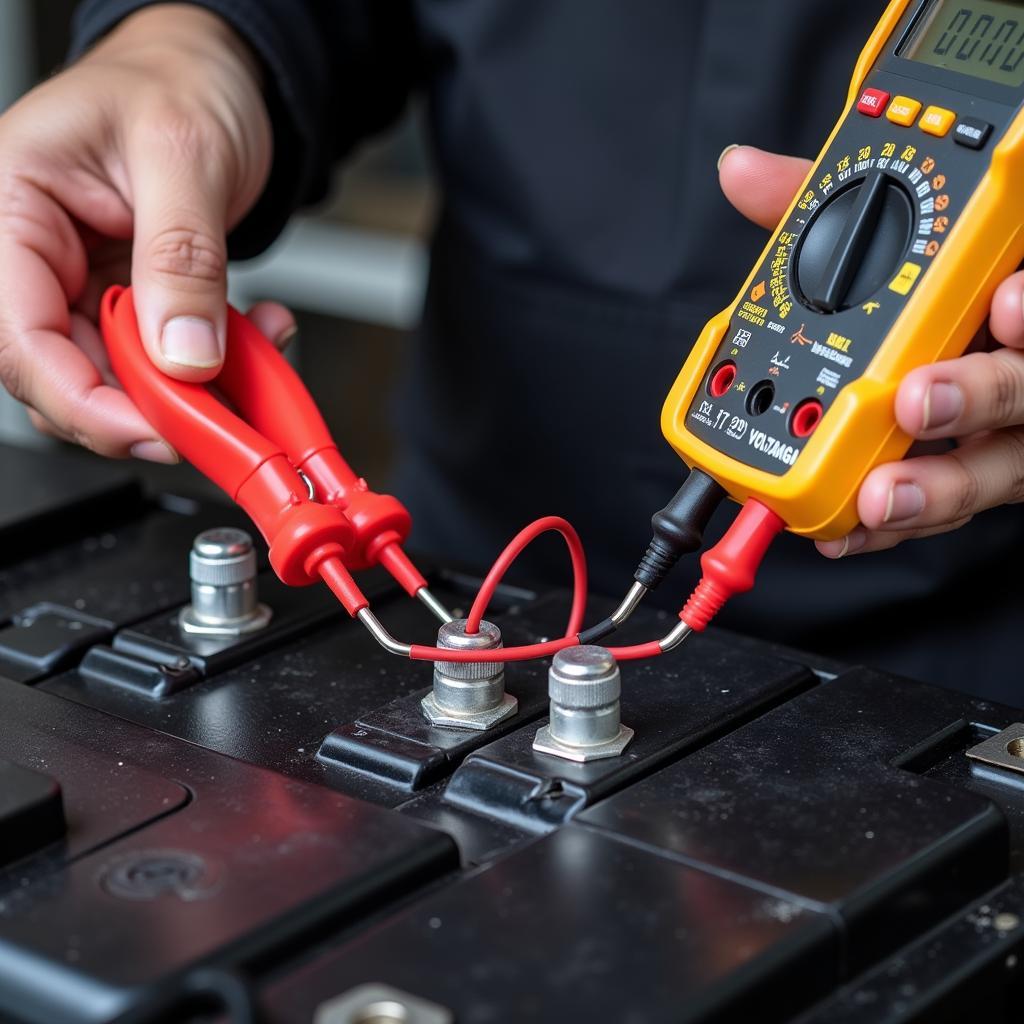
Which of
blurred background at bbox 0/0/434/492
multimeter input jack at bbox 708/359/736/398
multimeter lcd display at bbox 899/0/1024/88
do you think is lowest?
blurred background at bbox 0/0/434/492

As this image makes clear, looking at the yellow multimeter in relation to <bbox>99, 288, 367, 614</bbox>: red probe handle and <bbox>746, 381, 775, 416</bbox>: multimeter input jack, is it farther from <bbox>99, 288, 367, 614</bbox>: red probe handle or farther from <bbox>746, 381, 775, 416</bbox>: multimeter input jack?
<bbox>99, 288, 367, 614</bbox>: red probe handle

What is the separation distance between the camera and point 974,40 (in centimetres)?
52

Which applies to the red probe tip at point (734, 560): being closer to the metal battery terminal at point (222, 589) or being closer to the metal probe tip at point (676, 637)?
the metal probe tip at point (676, 637)

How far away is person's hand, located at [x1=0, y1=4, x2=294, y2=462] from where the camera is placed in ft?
2.06

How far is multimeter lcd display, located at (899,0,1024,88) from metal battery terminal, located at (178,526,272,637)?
0.30m

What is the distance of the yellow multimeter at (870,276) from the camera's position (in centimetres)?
48

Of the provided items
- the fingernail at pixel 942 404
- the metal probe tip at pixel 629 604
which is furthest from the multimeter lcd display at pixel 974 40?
the metal probe tip at pixel 629 604

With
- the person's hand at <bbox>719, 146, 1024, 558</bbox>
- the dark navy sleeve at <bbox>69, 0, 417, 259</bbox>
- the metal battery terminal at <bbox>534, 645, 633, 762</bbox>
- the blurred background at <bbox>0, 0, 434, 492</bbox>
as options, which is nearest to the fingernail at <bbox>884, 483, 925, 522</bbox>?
the person's hand at <bbox>719, 146, 1024, 558</bbox>

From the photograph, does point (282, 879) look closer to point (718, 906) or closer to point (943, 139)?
point (718, 906)

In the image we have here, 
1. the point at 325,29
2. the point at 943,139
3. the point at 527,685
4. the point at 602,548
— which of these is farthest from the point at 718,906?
the point at 325,29

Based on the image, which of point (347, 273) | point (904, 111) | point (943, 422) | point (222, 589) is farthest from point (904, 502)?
point (347, 273)

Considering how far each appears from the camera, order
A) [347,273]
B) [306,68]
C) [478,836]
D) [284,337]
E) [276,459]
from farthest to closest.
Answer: [347,273] < [306,68] < [284,337] < [276,459] < [478,836]

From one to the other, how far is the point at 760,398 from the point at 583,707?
124 mm

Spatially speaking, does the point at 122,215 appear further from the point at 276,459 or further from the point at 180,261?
the point at 276,459
